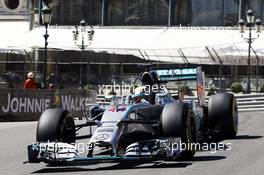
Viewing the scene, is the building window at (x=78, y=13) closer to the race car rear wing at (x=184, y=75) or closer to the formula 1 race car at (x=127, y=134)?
the race car rear wing at (x=184, y=75)

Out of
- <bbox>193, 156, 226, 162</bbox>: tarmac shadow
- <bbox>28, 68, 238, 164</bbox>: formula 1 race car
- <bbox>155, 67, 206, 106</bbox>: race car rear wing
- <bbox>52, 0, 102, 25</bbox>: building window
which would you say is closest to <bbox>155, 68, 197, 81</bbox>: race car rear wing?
<bbox>155, 67, 206, 106</bbox>: race car rear wing

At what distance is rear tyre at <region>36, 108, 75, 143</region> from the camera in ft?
41.0

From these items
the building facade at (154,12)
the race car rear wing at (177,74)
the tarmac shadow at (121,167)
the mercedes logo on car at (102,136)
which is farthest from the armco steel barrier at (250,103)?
the building facade at (154,12)

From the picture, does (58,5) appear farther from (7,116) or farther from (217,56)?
(7,116)

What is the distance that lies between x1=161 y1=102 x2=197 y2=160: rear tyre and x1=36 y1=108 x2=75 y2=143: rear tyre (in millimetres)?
1744

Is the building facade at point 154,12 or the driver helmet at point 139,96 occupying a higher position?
the building facade at point 154,12

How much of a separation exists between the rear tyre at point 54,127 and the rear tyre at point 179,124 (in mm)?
1744

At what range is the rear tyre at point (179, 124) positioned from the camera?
39.8 ft

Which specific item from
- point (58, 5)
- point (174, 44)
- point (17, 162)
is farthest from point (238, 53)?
point (17, 162)

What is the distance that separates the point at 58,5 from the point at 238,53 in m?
25.9

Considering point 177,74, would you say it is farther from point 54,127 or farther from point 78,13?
point 78,13

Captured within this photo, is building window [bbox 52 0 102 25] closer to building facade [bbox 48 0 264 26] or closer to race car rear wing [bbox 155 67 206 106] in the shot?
building facade [bbox 48 0 264 26]

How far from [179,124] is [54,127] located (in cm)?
208

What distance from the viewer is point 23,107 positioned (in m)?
26.6
